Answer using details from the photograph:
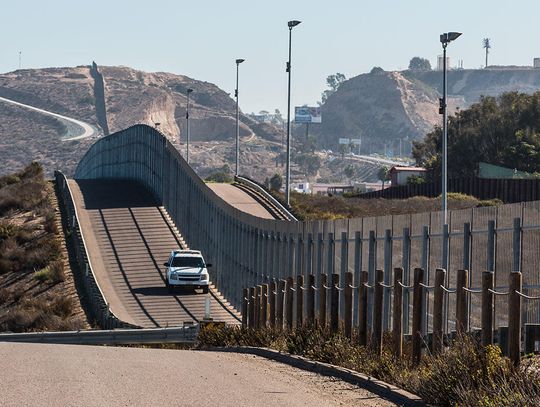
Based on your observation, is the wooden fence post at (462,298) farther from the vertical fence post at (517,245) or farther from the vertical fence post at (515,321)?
the vertical fence post at (517,245)

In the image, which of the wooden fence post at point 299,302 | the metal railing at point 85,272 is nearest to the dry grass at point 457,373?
the wooden fence post at point 299,302

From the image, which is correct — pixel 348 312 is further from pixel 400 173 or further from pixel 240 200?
pixel 400 173

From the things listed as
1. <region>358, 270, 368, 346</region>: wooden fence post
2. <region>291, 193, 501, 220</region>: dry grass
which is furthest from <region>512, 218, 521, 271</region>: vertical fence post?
<region>291, 193, 501, 220</region>: dry grass

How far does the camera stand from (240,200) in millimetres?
90312

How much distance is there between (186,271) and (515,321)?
46.2m

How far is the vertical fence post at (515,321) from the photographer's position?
593 inches

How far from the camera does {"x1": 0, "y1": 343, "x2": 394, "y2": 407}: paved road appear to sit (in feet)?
47.7

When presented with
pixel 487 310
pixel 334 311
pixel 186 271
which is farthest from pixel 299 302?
pixel 186 271

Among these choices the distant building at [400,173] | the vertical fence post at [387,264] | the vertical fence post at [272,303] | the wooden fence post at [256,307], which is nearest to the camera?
the vertical fence post at [387,264]

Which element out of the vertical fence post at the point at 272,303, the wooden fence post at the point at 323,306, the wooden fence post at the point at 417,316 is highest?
the wooden fence post at the point at 417,316

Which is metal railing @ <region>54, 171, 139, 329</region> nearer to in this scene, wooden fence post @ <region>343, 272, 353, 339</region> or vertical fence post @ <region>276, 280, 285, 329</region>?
vertical fence post @ <region>276, 280, 285, 329</region>

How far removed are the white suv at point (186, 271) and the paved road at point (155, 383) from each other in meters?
39.9

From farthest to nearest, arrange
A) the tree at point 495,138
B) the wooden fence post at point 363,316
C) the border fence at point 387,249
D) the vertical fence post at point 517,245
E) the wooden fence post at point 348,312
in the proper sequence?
1. the tree at point 495,138
2. the wooden fence post at point 348,312
3. the wooden fence post at point 363,316
4. the border fence at point 387,249
5. the vertical fence post at point 517,245

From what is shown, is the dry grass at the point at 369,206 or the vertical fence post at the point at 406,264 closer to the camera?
the vertical fence post at the point at 406,264
